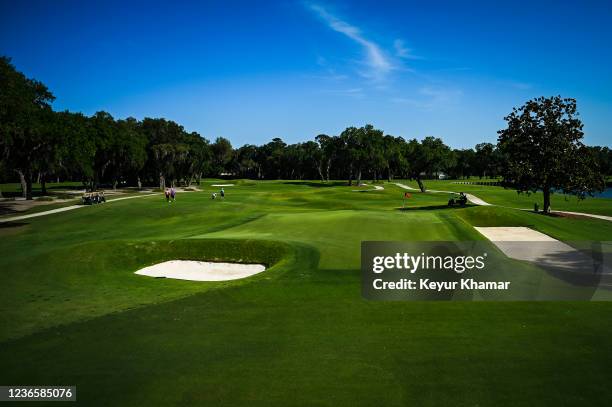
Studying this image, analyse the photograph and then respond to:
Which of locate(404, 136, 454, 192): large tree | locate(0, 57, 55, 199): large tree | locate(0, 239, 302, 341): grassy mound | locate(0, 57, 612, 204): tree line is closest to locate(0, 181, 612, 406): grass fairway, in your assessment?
locate(0, 239, 302, 341): grassy mound

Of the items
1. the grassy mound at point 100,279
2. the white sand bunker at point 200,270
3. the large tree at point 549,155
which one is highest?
the large tree at point 549,155

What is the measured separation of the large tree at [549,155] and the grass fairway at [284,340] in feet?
115

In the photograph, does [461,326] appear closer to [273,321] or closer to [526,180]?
[273,321]

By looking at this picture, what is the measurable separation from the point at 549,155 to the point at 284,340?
154 feet

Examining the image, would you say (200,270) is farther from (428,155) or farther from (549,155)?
(428,155)

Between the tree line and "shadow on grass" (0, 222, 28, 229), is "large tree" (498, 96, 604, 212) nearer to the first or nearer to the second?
the tree line

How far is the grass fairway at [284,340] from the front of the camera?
349 inches

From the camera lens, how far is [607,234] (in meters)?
33.7

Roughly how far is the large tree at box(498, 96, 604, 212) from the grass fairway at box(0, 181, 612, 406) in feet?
115

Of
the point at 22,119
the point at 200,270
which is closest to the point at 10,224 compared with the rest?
the point at 22,119

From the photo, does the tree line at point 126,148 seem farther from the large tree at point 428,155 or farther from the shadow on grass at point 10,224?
the shadow on grass at point 10,224

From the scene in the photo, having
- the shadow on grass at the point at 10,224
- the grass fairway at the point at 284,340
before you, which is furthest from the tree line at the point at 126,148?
the grass fairway at the point at 284,340

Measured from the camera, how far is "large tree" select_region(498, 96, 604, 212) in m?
47.4

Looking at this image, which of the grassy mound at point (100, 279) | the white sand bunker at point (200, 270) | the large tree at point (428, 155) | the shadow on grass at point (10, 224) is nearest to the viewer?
the grassy mound at point (100, 279)
